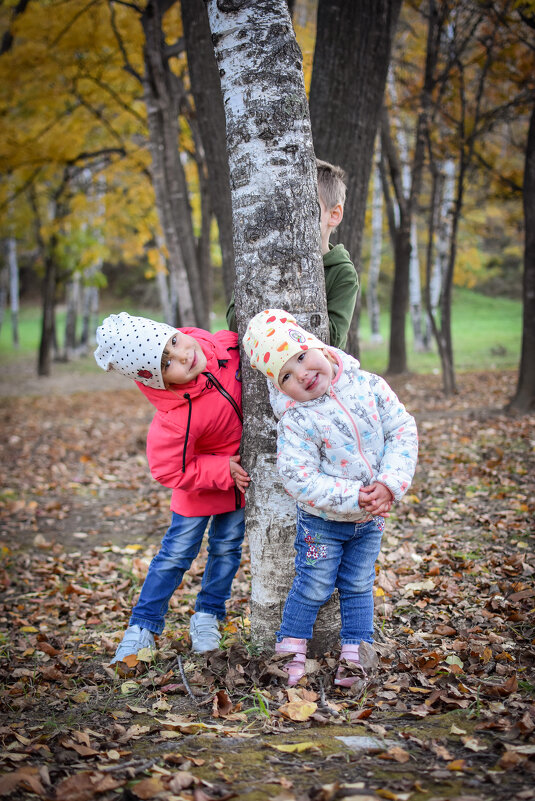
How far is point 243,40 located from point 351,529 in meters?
2.18

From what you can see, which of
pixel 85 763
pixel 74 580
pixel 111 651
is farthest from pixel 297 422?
pixel 74 580

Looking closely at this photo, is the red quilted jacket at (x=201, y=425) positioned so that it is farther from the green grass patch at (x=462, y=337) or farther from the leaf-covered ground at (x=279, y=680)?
the green grass patch at (x=462, y=337)

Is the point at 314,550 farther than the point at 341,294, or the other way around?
the point at 341,294

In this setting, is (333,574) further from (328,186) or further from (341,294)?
(328,186)

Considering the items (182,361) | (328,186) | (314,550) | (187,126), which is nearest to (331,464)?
(314,550)

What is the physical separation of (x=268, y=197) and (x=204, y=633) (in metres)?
2.25

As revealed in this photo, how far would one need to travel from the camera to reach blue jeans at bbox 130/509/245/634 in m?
3.34

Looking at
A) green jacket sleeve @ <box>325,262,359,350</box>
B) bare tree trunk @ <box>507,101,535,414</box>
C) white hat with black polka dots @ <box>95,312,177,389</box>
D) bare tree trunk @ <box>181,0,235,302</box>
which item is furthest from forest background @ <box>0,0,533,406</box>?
white hat with black polka dots @ <box>95,312,177,389</box>

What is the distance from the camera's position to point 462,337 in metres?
26.2

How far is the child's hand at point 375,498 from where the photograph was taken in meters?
2.52

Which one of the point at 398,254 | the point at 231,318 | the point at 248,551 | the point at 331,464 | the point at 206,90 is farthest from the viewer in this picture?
the point at 398,254

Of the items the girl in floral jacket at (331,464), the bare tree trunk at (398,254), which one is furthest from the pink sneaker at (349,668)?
the bare tree trunk at (398,254)

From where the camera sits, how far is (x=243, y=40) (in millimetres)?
2732

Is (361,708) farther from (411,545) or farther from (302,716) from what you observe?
(411,545)
